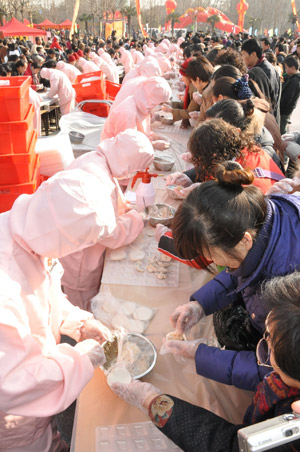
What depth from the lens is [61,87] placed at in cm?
593

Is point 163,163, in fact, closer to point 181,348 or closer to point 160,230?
point 160,230

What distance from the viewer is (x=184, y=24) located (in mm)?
32750

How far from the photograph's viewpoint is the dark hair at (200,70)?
385cm

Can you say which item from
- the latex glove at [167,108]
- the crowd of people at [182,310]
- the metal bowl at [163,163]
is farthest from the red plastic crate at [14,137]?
the latex glove at [167,108]

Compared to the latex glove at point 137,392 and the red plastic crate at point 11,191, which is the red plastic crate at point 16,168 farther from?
the latex glove at point 137,392

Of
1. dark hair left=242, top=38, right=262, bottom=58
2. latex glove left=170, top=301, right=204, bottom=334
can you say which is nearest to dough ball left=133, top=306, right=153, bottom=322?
latex glove left=170, top=301, right=204, bottom=334

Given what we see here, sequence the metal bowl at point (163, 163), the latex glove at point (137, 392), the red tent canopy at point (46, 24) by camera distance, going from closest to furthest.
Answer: the latex glove at point (137, 392)
the metal bowl at point (163, 163)
the red tent canopy at point (46, 24)

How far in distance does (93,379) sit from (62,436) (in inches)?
20.4

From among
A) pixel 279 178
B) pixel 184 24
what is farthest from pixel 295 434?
pixel 184 24

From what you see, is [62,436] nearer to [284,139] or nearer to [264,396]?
[264,396]

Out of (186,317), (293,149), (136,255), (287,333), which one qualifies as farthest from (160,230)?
(293,149)

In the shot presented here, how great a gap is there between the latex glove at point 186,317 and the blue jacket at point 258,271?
173mm

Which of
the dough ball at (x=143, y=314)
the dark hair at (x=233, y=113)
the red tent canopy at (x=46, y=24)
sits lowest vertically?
the dough ball at (x=143, y=314)

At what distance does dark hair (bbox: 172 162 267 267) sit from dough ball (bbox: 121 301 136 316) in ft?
1.57
